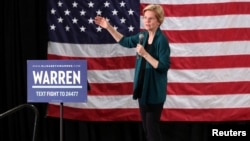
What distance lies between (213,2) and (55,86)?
70.7 inches

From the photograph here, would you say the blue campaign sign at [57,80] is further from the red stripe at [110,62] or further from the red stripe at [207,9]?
the red stripe at [207,9]

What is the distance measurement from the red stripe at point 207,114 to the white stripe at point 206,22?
2.61 feet

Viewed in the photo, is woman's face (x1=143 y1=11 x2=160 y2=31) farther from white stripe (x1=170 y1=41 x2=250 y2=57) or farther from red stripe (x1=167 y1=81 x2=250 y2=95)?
red stripe (x1=167 y1=81 x2=250 y2=95)

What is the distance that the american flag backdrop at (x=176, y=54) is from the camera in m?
4.22

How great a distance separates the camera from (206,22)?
14.0ft

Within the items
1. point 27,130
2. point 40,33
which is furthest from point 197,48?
point 27,130

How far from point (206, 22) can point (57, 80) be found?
1.66 m

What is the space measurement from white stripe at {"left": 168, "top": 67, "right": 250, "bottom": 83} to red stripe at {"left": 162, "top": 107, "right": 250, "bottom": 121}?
29cm

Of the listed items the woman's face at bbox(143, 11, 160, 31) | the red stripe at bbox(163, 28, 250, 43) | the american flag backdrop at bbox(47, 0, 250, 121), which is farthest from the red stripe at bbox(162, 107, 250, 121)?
the woman's face at bbox(143, 11, 160, 31)

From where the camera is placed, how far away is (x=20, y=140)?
475 centimetres

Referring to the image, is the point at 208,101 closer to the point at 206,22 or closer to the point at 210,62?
the point at 210,62

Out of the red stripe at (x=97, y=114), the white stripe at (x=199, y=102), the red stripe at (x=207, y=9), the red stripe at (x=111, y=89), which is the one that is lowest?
the red stripe at (x=97, y=114)

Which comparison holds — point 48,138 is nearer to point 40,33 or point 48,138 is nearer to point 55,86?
point 40,33

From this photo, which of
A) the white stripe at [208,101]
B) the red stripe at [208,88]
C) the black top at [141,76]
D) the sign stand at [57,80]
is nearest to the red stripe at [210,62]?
the red stripe at [208,88]
